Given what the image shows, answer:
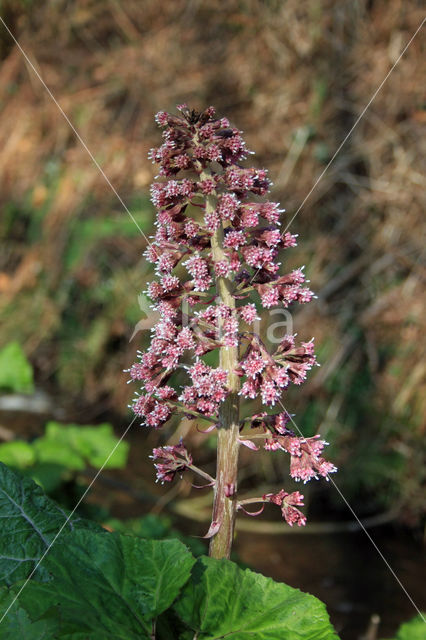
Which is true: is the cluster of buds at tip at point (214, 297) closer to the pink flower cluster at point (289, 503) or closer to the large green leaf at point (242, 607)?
the pink flower cluster at point (289, 503)

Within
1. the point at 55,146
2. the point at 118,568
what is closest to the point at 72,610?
the point at 118,568

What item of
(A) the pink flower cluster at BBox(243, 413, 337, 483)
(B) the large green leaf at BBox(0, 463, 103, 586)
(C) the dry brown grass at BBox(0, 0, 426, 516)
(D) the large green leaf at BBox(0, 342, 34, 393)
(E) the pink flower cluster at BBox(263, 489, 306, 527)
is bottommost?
(B) the large green leaf at BBox(0, 463, 103, 586)

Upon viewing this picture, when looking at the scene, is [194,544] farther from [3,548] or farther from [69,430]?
[3,548]

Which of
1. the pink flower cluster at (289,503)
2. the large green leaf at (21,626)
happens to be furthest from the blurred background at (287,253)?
the large green leaf at (21,626)


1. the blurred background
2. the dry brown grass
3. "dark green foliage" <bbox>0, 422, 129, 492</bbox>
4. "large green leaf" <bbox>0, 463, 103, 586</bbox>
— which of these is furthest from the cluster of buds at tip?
the dry brown grass

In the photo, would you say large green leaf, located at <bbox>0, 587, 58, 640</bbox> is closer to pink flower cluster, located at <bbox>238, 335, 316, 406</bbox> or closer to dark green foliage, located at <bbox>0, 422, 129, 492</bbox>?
pink flower cluster, located at <bbox>238, 335, 316, 406</bbox>

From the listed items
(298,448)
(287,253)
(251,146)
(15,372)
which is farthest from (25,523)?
(251,146)
